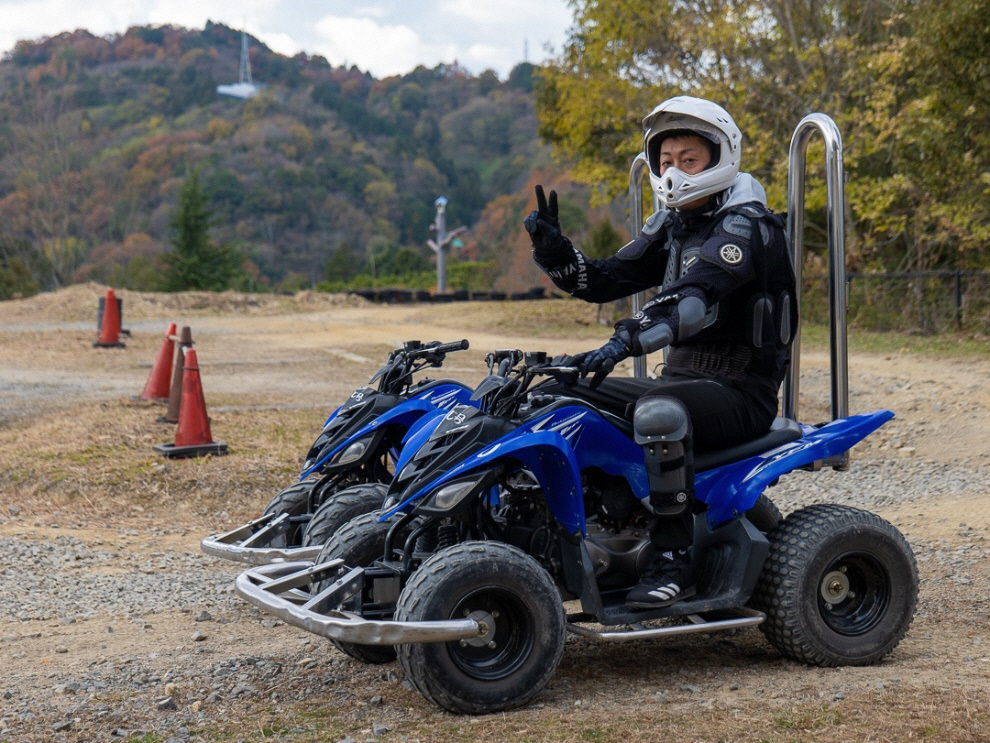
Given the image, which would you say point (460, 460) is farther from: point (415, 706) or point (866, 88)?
point (866, 88)

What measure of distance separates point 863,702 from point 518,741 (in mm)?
1225

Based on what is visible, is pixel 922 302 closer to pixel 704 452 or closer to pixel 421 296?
pixel 704 452

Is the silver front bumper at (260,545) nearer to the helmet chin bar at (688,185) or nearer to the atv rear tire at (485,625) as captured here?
the atv rear tire at (485,625)

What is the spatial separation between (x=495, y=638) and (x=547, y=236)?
165 centimetres

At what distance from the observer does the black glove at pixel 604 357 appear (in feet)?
13.9

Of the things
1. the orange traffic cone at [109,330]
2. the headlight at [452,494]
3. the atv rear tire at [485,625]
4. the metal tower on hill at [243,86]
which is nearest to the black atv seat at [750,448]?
the atv rear tire at [485,625]

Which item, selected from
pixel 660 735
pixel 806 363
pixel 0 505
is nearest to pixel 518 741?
pixel 660 735

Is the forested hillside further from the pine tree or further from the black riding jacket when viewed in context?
the black riding jacket

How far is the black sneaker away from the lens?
461 centimetres

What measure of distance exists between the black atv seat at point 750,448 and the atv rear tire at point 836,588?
0.33 m

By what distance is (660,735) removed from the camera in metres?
3.84

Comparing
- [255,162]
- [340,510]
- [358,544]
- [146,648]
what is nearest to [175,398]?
[340,510]

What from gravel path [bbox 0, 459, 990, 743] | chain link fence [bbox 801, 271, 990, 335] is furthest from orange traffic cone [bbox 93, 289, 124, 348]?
gravel path [bbox 0, 459, 990, 743]

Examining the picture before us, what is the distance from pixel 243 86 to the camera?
431 ft
